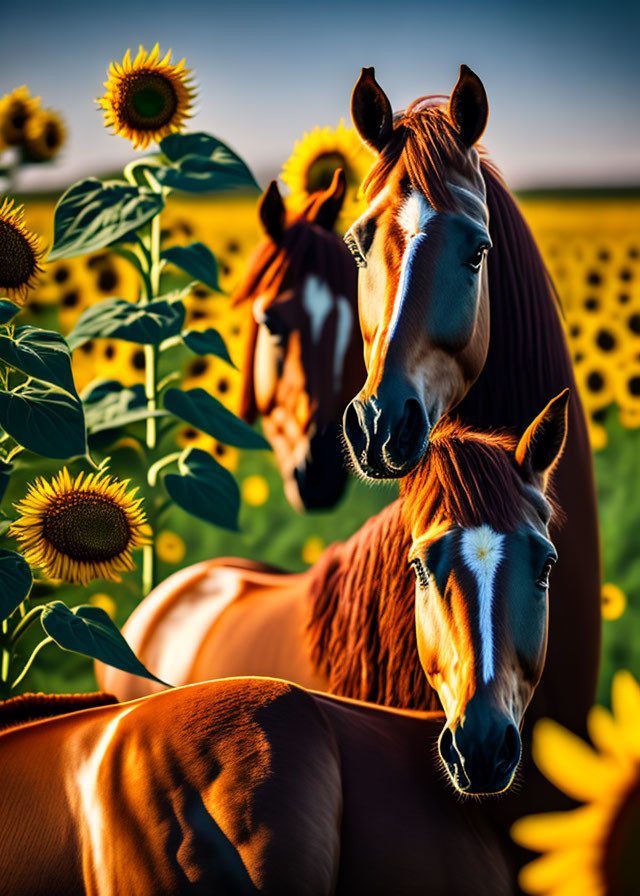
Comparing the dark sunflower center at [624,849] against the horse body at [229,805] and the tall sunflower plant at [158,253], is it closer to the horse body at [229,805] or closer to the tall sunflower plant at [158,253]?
the horse body at [229,805]

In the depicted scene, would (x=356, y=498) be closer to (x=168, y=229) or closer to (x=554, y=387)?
(x=168, y=229)

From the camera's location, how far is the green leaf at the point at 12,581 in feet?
1.73

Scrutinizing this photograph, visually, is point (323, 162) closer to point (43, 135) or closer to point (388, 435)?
point (43, 135)

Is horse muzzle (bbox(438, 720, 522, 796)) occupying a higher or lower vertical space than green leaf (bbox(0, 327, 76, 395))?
lower

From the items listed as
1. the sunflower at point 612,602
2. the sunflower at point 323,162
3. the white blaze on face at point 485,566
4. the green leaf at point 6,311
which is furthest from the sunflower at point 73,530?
the sunflower at point 612,602

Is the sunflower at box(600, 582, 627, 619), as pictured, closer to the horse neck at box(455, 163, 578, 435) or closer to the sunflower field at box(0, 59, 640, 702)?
the sunflower field at box(0, 59, 640, 702)

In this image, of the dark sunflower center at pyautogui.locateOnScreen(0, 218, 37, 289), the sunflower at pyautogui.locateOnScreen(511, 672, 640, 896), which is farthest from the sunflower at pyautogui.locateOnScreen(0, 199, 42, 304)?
the sunflower at pyautogui.locateOnScreen(511, 672, 640, 896)

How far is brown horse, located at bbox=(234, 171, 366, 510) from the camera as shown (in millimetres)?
824

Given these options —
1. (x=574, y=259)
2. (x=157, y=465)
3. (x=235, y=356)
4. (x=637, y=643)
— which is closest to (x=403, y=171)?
(x=157, y=465)

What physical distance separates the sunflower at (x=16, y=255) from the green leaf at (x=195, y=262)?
16 cm

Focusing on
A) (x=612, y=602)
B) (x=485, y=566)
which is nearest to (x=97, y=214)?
(x=485, y=566)

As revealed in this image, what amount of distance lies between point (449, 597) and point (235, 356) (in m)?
0.62

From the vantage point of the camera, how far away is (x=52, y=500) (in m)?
0.57

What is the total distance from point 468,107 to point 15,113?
1.28 ft
